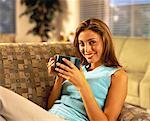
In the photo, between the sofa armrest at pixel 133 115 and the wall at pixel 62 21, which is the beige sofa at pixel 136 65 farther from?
the wall at pixel 62 21

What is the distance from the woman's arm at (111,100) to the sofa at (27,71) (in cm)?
17

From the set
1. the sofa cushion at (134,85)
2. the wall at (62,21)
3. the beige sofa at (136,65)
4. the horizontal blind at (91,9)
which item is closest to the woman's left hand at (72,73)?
Answer: the beige sofa at (136,65)

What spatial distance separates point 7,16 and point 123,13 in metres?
2.49

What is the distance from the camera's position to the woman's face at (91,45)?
56.2 inches

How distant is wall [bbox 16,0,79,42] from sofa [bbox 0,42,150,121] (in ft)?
13.1

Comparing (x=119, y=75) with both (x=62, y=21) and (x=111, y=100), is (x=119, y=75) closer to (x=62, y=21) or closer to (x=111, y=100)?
(x=111, y=100)

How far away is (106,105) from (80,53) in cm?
34

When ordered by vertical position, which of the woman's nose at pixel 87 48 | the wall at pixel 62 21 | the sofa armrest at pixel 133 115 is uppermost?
the wall at pixel 62 21

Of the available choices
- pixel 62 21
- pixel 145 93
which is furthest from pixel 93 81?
pixel 62 21

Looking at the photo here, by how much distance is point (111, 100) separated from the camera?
1.35m

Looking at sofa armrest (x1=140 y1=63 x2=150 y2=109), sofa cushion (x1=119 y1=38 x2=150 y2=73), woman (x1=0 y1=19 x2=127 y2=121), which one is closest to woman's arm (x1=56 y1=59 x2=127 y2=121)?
woman (x1=0 y1=19 x2=127 y2=121)

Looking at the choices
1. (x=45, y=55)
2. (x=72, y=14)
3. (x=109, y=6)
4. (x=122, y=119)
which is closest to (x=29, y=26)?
(x=72, y=14)

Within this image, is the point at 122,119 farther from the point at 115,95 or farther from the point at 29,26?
the point at 29,26

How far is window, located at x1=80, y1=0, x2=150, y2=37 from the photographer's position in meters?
4.75
